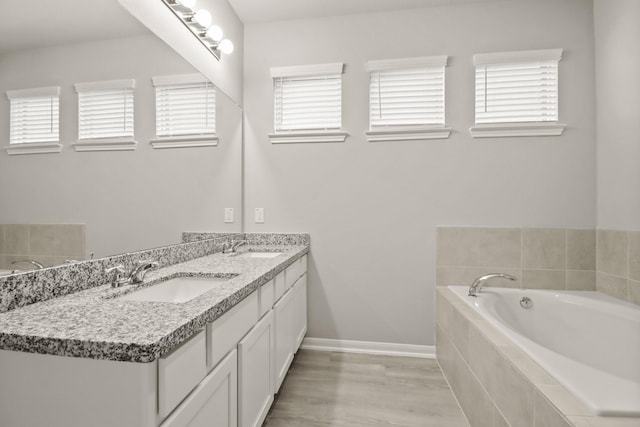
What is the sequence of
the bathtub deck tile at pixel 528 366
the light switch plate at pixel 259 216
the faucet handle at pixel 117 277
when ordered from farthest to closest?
the light switch plate at pixel 259 216, the faucet handle at pixel 117 277, the bathtub deck tile at pixel 528 366

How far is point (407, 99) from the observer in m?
2.47

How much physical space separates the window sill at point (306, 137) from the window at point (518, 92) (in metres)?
1.04

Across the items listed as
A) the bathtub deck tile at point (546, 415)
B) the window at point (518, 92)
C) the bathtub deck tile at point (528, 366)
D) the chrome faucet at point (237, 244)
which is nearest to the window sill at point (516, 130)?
the window at point (518, 92)

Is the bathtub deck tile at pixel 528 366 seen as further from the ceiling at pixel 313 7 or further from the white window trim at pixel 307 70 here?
the ceiling at pixel 313 7

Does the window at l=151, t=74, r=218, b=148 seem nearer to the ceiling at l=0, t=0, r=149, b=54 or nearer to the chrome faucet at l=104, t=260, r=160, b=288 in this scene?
the ceiling at l=0, t=0, r=149, b=54

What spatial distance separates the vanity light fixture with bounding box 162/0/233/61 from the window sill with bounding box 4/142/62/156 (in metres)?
1.09

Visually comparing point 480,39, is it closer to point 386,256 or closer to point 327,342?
point 386,256

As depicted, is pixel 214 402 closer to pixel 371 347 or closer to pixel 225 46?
pixel 371 347

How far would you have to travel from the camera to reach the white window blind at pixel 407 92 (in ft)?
7.96

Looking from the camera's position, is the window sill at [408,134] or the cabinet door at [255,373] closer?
the cabinet door at [255,373]

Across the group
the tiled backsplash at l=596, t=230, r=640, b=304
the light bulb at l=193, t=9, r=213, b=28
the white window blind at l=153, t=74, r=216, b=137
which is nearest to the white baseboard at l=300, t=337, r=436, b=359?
the tiled backsplash at l=596, t=230, r=640, b=304

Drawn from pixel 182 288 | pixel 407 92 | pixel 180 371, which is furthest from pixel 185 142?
pixel 407 92

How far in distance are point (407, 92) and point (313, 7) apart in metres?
1.01

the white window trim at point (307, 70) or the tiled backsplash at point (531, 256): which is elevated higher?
the white window trim at point (307, 70)
